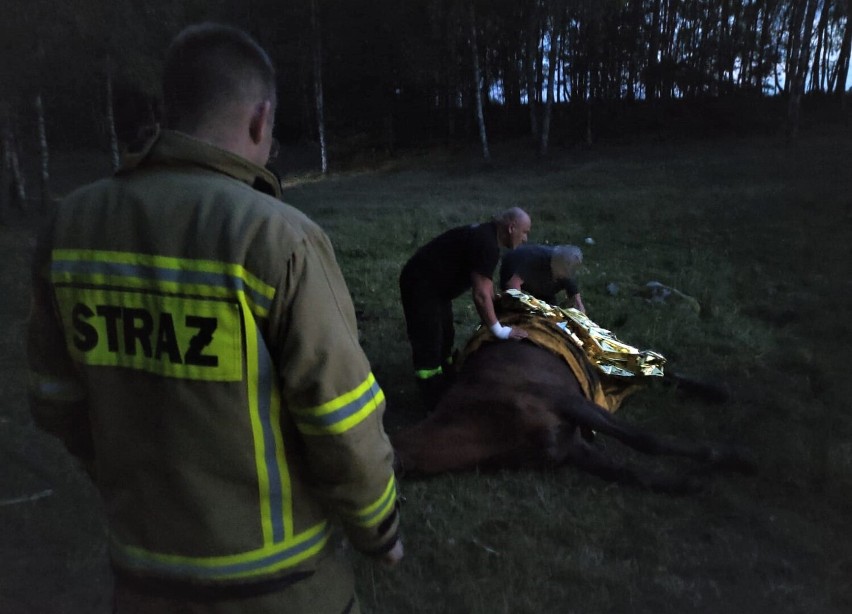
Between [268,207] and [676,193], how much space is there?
12697 mm

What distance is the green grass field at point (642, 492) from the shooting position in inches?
110

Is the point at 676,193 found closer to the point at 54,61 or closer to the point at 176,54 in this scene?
the point at 54,61

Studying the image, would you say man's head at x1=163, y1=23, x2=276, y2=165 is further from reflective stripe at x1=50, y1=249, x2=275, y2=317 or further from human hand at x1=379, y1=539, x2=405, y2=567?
human hand at x1=379, y1=539, x2=405, y2=567

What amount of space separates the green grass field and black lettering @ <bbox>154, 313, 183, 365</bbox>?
1798mm

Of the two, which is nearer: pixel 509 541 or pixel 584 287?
pixel 509 541

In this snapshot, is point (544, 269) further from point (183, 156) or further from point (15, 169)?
point (15, 169)

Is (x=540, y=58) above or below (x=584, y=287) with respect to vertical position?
above

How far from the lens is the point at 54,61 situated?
12133 mm

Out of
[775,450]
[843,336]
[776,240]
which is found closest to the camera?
[775,450]

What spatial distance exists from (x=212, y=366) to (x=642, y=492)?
108 inches

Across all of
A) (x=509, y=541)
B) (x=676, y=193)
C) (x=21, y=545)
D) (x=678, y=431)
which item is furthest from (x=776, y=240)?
(x=21, y=545)

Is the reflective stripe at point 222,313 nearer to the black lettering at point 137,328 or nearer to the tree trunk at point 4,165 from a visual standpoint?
the black lettering at point 137,328

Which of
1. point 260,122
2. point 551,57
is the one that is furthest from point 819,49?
point 260,122

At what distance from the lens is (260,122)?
54.2 inches
